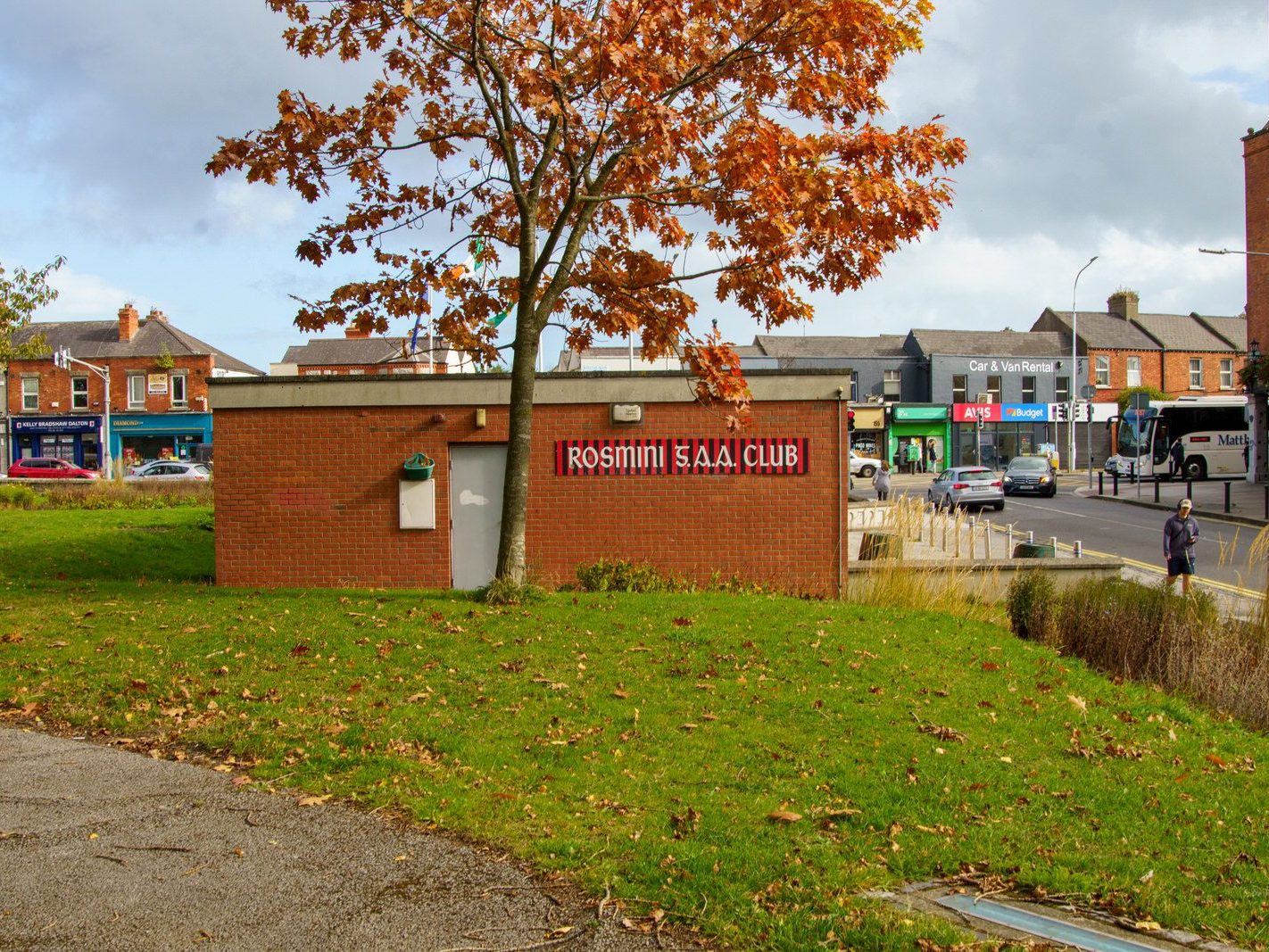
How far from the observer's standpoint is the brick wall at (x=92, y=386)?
2191 inches

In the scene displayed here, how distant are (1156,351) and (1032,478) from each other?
1148 inches

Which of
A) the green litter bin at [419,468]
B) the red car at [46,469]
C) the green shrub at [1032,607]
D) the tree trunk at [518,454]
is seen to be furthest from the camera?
the red car at [46,469]

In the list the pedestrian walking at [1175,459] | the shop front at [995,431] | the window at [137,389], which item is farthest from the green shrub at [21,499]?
the shop front at [995,431]

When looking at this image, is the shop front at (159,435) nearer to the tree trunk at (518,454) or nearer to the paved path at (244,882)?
the tree trunk at (518,454)

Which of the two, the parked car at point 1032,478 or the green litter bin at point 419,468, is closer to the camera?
the green litter bin at point 419,468

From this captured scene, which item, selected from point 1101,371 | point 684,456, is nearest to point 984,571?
point 684,456

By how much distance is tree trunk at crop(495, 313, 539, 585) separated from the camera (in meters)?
10.9

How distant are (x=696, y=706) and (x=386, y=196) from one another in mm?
7398

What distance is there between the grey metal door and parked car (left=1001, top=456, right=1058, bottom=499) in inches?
1130

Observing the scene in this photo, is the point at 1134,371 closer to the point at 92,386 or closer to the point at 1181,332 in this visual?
the point at 1181,332

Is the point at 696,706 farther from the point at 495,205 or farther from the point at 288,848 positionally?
the point at 495,205

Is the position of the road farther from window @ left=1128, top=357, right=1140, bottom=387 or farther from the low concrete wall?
window @ left=1128, top=357, right=1140, bottom=387

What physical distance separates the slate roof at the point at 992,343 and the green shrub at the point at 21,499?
48509 mm

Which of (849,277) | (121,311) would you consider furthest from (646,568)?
(121,311)
